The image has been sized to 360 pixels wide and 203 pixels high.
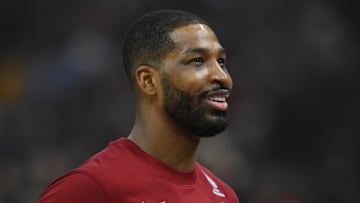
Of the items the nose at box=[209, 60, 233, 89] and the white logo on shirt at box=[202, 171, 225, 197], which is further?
the white logo on shirt at box=[202, 171, 225, 197]

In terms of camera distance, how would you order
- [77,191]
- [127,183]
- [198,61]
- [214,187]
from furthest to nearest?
[214,187], [198,61], [127,183], [77,191]

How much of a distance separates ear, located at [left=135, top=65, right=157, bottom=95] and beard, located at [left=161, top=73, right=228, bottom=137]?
2.9 inches

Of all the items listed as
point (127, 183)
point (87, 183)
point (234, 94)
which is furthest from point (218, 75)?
point (234, 94)

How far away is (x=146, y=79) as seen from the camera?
3352mm

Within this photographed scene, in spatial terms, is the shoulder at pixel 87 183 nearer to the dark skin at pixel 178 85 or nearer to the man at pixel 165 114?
the man at pixel 165 114

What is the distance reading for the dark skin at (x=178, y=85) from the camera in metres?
3.24

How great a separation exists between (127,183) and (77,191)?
230mm

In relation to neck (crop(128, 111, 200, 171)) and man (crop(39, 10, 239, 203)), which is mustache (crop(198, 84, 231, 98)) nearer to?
man (crop(39, 10, 239, 203))

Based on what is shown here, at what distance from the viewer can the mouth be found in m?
3.23

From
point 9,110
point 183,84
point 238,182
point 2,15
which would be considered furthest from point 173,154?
point 2,15

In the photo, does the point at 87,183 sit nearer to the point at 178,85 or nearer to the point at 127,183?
the point at 127,183

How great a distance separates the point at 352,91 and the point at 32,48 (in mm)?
4184

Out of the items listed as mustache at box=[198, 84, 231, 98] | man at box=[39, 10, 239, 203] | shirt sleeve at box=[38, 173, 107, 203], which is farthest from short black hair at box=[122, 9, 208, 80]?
shirt sleeve at box=[38, 173, 107, 203]

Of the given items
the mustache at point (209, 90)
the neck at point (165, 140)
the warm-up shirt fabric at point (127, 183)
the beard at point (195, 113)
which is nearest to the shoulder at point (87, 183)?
the warm-up shirt fabric at point (127, 183)
